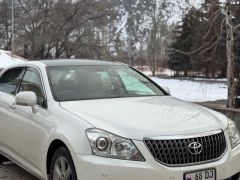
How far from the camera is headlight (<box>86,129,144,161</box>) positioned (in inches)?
170

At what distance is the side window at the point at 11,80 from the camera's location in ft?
21.7

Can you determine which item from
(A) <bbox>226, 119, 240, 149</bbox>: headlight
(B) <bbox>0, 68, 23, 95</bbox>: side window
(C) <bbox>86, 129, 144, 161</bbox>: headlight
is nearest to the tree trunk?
(B) <bbox>0, 68, 23, 95</bbox>: side window

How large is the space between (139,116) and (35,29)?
48197 millimetres

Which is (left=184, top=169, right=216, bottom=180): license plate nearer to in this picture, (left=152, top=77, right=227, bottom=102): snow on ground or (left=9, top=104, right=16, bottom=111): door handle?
(left=9, top=104, right=16, bottom=111): door handle

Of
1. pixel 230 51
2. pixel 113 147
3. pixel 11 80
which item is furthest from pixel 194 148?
pixel 230 51

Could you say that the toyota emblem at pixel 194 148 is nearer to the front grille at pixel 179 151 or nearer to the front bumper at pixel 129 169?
the front grille at pixel 179 151

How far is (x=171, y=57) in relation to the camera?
2251 inches

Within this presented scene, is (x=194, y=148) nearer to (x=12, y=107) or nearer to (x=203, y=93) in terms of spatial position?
(x=12, y=107)

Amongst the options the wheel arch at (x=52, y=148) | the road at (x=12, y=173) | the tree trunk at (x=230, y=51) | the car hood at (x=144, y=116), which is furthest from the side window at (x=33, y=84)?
the tree trunk at (x=230, y=51)

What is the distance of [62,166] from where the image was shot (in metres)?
4.82

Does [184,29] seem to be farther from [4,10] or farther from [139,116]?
[139,116]

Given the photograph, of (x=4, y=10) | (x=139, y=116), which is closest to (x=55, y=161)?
(x=139, y=116)

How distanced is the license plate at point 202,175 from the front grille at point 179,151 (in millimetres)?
99

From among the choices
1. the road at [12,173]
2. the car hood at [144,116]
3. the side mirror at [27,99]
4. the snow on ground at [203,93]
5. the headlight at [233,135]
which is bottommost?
the snow on ground at [203,93]
